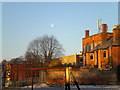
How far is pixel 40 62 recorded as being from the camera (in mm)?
44469

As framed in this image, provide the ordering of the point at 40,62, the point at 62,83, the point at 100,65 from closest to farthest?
the point at 62,83, the point at 100,65, the point at 40,62

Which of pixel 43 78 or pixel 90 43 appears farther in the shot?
pixel 90 43

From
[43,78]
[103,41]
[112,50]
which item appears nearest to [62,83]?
[43,78]

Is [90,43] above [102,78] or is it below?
above

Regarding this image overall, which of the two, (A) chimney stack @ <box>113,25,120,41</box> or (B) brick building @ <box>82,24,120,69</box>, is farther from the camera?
(A) chimney stack @ <box>113,25,120,41</box>

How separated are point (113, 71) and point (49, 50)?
27.2 meters

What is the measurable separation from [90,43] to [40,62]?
42.0 feet

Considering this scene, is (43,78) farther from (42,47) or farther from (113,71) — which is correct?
(42,47)

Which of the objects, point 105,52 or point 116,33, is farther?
point 105,52

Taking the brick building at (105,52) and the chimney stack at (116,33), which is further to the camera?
the chimney stack at (116,33)

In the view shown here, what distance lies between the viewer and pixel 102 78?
2072cm

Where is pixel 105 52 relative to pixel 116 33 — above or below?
below

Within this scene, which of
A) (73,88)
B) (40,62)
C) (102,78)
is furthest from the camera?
(40,62)

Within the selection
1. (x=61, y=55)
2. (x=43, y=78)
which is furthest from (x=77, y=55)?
(x=43, y=78)
